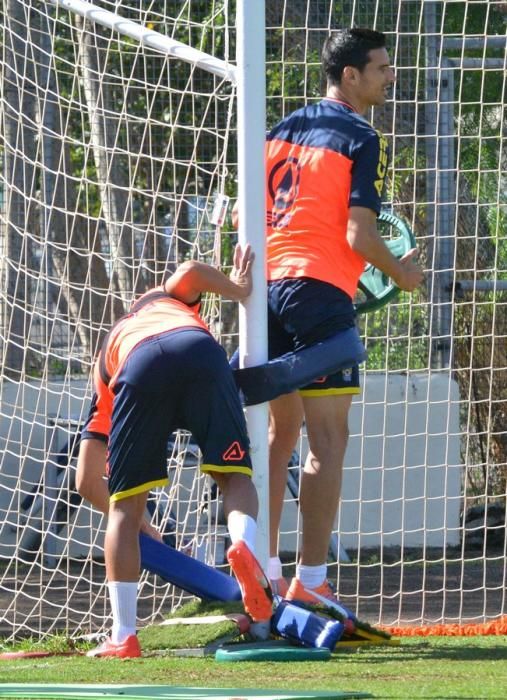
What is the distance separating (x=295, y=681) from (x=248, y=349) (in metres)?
1.47

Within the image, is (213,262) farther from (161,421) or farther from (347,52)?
(161,421)

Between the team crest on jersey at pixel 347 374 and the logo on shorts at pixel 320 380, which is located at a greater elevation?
the team crest on jersey at pixel 347 374

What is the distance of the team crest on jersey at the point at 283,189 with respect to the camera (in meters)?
5.37

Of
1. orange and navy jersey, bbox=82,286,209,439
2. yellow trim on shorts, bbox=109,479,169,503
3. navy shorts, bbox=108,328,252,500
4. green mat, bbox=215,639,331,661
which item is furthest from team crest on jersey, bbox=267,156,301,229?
green mat, bbox=215,639,331,661

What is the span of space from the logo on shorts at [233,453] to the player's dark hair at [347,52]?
1.58m

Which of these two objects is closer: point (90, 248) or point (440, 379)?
point (90, 248)

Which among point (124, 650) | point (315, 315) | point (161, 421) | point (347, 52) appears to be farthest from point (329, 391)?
point (347, 52)

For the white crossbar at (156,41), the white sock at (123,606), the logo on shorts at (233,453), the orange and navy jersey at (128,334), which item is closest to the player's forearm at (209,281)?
the orange and navy jersey at (128,334)

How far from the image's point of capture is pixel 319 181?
529cm

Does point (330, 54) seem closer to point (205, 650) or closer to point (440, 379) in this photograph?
point (205, 650)

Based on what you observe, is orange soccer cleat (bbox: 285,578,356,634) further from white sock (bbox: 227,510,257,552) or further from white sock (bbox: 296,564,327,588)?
white sock (bbox: 227,510,257,552)

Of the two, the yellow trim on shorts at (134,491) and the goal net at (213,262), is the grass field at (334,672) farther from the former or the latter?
the goal net at (213,262)

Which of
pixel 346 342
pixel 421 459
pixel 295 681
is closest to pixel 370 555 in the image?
pixel 421 459

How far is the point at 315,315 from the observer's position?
5.24 m
